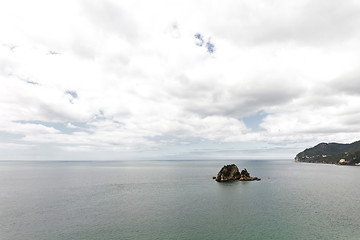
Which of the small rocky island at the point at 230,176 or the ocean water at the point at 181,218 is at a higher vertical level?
the small rocky island at the point at 230,176

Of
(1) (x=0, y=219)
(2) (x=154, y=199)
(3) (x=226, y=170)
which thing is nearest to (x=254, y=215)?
(2) (x=154, y=199)

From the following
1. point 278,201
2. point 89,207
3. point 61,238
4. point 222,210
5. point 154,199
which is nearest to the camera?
point 61,238

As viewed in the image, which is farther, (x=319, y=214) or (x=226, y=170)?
(x=226, y=170)

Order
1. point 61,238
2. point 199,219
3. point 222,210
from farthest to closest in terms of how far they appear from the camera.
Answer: point 222,210
point 199,219
point 61,238

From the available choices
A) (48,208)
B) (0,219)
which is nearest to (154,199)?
(48,208)

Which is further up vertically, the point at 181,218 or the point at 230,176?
the point at 230,176

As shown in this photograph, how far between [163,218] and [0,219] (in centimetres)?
5453

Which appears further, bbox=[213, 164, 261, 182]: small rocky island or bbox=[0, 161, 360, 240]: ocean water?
bbox=[213, 164, 261, 182]: small rocky island

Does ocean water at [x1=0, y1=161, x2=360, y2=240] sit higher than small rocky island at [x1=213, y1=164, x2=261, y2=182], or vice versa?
small rocky island at [x1=213, y1=164, x2=261, y2=182]

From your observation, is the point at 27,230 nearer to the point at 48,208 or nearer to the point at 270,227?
the point at 48,208

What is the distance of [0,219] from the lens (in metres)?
64.4

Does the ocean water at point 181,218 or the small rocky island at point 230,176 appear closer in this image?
the ocean water at point 181,218

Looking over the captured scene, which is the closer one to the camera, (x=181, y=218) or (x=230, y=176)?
(x=181, y=218)

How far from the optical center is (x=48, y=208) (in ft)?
255
